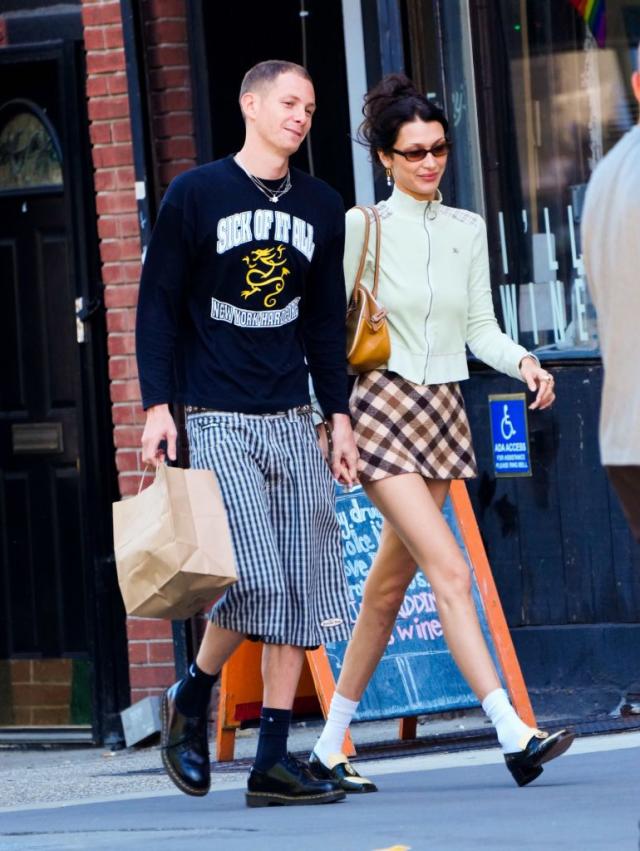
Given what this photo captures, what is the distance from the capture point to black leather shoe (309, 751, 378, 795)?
5.55 meters

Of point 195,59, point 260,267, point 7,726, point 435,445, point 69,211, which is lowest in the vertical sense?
point 7,726

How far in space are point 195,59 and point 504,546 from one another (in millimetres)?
2365

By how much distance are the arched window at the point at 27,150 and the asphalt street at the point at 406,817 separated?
317 centimetres

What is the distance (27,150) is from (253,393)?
11.6 ft

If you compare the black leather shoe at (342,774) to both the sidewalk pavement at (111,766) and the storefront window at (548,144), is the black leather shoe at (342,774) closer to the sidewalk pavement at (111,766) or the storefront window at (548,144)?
the sidewalk pavement at (111,766)

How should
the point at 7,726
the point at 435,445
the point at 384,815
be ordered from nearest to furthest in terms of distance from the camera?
the point at 384,815
the point at 435,445
the point at 7,726

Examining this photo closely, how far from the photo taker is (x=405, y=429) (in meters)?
5.62

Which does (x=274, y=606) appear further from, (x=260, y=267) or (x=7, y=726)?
(x=7, y=726)

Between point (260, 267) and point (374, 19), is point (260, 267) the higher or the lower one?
the lower one

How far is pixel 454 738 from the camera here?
6.96 meters

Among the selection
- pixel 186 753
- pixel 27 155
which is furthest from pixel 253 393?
pixel 27 155

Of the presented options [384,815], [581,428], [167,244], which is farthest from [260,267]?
[581,428]

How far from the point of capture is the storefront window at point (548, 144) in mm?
7289

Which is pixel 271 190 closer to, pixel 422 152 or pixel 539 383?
pixel 422 152
